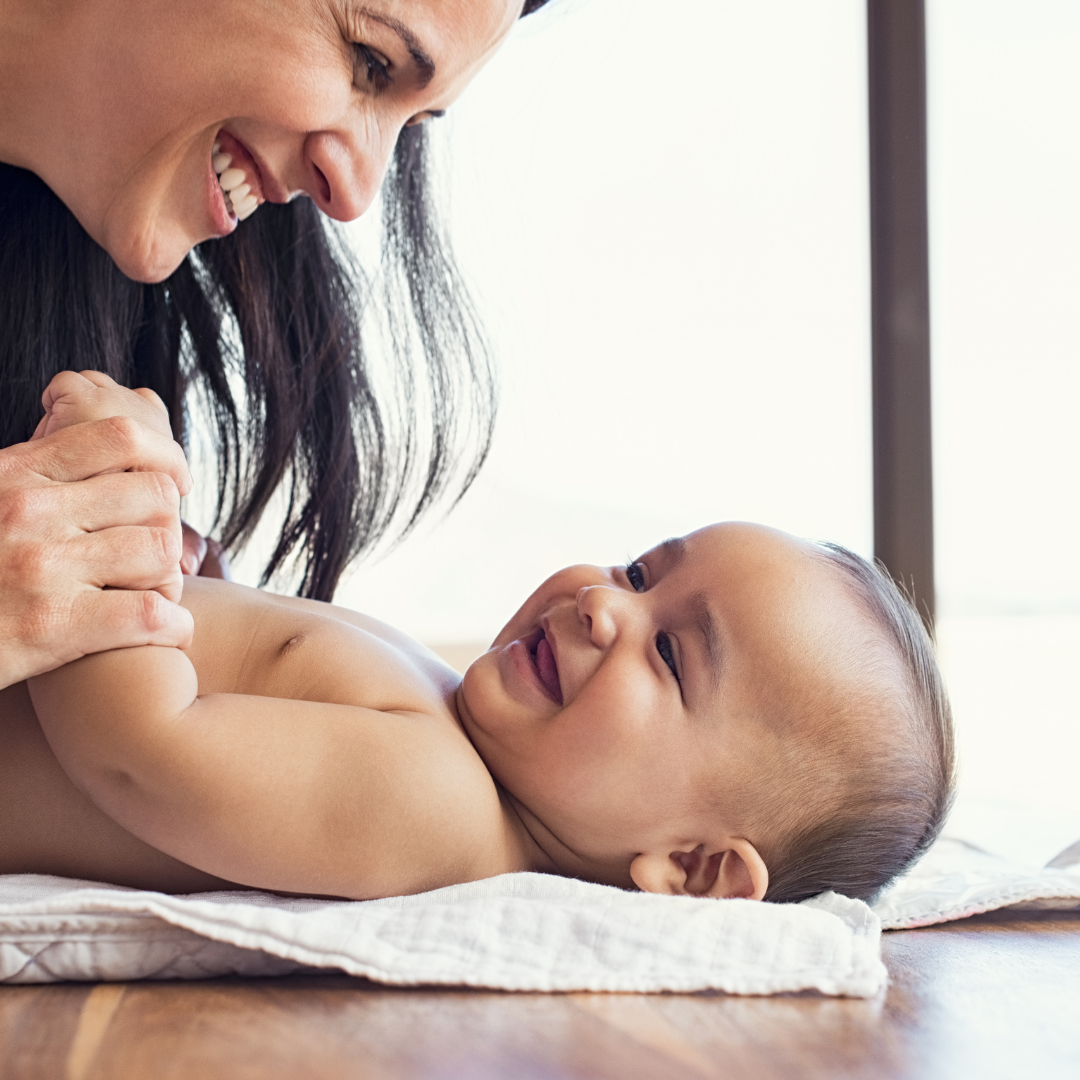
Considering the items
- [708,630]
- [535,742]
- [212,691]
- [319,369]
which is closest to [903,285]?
[319,369]

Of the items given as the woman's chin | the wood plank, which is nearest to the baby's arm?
the woman's chin

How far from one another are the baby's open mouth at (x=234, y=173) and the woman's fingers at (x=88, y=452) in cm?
44

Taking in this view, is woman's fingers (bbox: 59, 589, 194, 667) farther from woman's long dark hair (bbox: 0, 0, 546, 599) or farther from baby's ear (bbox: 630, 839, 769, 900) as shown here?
woman's long dark hair (bbox: 0, 0, 546, 599)

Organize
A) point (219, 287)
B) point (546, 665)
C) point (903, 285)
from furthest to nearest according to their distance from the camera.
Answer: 1. point (903, 285)
2. point (219, 287)
3. point (546, 665)

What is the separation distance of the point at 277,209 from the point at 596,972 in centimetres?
119

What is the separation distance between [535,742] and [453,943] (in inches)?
11.4

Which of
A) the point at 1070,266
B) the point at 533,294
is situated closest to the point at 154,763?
the point at 533,294

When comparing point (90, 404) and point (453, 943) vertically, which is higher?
point (90, 404)

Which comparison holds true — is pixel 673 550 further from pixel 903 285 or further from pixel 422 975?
pixel 903 285

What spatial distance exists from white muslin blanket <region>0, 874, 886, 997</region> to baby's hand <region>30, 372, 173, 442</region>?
1.26 ft

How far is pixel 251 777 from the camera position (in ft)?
2.72

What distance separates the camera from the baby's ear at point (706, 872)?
39.7 inches

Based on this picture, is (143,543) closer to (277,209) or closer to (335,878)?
(335,878)

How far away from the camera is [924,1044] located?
0.65 m
